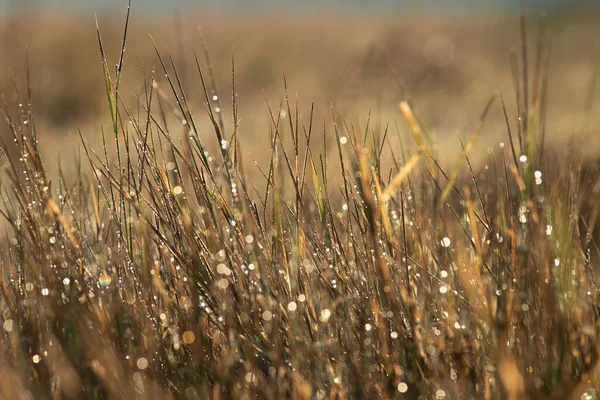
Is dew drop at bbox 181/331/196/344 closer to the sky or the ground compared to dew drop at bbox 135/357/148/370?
closer to the sky

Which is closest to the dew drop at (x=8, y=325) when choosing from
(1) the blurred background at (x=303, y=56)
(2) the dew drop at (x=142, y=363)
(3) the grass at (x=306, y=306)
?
(3) the grass at (x=306, y=306)

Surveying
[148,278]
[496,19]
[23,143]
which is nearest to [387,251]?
[148,278]

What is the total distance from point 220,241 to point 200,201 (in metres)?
0.10

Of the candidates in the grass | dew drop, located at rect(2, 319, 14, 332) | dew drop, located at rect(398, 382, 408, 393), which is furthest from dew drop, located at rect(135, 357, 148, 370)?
dew drop, located at rect(398, 382, 408, 393)

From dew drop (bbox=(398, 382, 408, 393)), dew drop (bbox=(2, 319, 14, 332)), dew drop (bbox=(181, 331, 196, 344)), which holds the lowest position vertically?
dew drop (bbox=(2, 319, 14, 332))

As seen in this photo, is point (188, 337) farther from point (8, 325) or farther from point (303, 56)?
point (303, 56)

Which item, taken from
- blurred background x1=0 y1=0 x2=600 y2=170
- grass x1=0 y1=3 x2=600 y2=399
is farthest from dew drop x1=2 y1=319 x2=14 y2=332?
blurred background x1=0 y1=0 x2=600 y2=170

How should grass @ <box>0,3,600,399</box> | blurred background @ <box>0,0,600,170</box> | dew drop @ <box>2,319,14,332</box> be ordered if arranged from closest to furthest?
A: 1. grass @ <box>0,3,600,399</box>
2. dew drop @ <box>2,319,14,332</box>
3. blurred background @ <box>0,0,600,170</box>

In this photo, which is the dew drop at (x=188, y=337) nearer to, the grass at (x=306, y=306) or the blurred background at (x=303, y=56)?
the grass at (x=306, y=306)

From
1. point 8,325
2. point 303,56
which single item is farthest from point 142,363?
Answer: point 303,56

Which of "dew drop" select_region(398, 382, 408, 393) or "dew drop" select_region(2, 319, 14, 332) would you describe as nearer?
"dew drop" select_region(398, 382, 408, 393)

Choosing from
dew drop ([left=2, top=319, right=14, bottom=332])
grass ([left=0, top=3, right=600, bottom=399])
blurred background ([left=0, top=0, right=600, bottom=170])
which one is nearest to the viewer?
grass ([left=0, top=3, right=600, bottom=399])

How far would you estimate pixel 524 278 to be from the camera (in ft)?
3.76

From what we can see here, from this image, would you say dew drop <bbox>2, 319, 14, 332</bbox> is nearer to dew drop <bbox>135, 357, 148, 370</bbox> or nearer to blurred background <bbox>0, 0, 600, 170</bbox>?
dew drop <bbox>135, 357, 148, 370</bbox>
